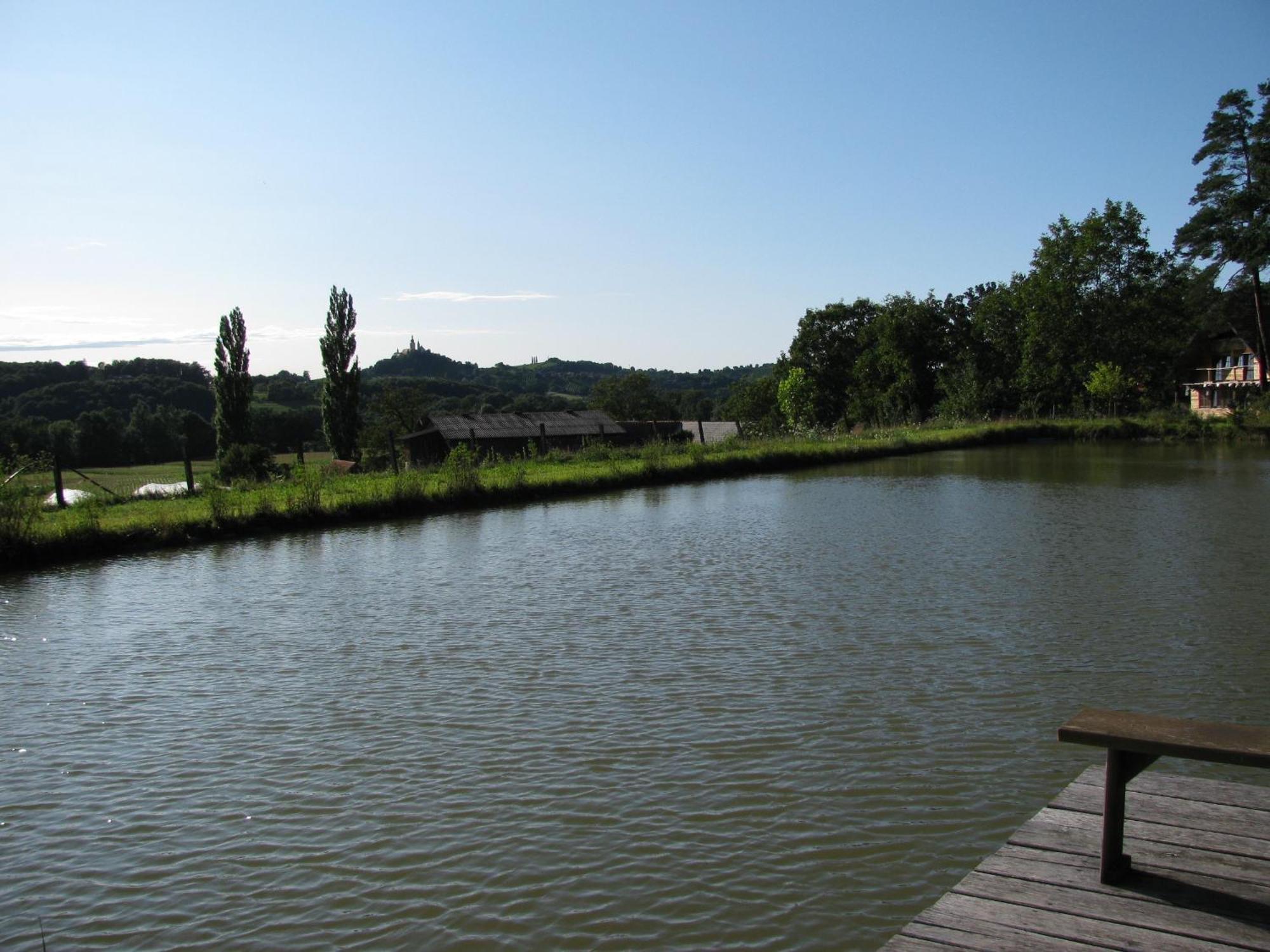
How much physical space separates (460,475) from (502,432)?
25.8 m

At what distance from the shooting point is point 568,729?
677 cm

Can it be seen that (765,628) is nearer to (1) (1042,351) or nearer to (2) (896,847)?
(2) (896,847)

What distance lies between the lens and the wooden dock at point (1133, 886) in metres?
3.42

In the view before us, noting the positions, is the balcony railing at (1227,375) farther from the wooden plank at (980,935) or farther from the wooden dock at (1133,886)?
the wooden plank at (980,935)

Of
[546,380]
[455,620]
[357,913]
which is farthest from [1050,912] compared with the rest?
[546,380]

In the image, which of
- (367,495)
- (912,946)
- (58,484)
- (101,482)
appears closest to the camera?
(912,946)

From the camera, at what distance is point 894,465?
1259 inches

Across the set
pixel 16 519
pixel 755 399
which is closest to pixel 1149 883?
pixel 16 519

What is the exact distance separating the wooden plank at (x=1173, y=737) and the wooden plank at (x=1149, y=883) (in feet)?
1.55

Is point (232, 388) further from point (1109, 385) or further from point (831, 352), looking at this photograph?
point (1109, 385)

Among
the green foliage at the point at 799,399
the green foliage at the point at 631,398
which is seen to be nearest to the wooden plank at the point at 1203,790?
the green foliage at the point at 799,399

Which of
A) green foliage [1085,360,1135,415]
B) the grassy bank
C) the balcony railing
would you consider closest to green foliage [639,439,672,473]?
the grassy bank

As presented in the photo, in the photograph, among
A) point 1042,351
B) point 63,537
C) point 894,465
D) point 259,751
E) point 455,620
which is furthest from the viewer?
point 1042,351

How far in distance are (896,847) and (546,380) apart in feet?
493
